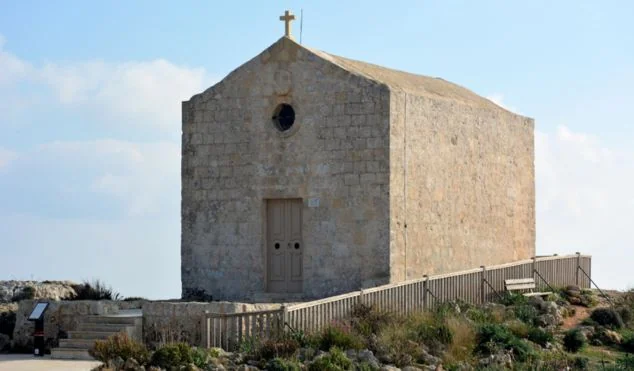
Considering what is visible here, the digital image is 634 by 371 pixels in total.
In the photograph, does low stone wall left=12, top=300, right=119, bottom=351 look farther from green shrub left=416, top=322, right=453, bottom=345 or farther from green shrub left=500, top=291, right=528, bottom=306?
green shrub left=500, top=291, right=528, bottom=306

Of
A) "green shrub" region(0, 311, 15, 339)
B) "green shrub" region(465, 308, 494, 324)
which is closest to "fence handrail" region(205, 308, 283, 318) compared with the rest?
"green shrub" region(465, 308, 494, 324)

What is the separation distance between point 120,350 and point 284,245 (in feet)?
22.1

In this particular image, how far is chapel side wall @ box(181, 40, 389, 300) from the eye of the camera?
2281 centimetres

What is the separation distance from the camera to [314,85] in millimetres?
23469

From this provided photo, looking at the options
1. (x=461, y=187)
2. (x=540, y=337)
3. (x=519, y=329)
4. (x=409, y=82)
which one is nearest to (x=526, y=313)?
(x=519, y=329)

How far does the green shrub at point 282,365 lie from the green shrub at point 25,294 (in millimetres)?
9466

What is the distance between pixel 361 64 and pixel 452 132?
2417mm

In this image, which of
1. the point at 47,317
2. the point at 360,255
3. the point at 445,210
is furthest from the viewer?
the point at 445,210

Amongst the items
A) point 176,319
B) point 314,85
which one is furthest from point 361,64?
point 176,319

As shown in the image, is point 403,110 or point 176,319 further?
point 403,110

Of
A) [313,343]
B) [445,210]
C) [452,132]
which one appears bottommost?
[313,343]

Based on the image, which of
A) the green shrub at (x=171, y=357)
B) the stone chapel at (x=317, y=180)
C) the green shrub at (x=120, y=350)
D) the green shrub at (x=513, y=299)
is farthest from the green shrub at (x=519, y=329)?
the green shrub at (x=120, y=350)

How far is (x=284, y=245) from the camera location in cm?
2369

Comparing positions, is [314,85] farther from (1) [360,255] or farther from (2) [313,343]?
(2) [313,343]
